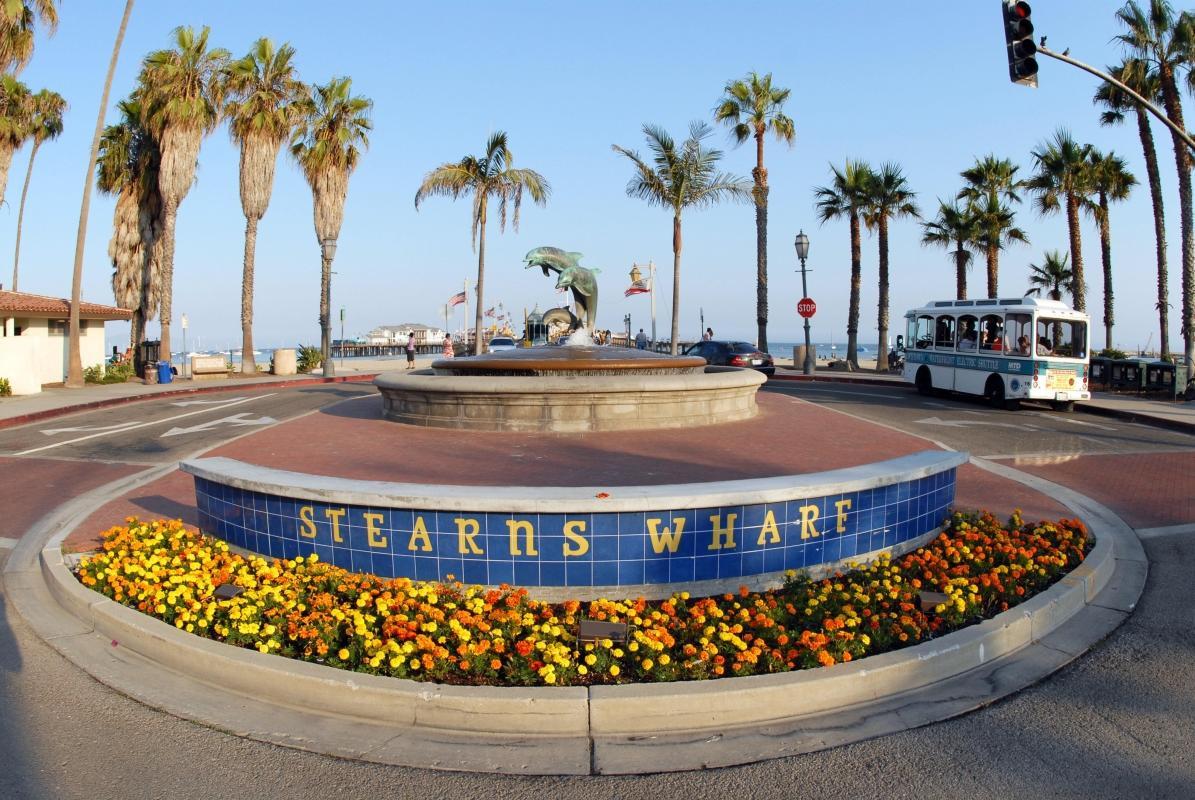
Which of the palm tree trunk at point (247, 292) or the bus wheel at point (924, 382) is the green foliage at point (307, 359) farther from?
the bus wheel at point (924, 382)

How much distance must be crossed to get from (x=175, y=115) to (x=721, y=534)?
31499mm

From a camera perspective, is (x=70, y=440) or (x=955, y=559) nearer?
(x=955, y=559)

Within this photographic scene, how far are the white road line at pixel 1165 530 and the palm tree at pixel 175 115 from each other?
30846 millimetres

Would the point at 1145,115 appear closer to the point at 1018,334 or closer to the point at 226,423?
the point at 1018,334

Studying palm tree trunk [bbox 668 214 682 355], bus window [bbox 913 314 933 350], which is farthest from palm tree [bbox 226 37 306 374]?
bus window [bbox 913 314 933 350]

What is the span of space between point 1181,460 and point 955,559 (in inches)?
340

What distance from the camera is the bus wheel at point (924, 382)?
79.4ft

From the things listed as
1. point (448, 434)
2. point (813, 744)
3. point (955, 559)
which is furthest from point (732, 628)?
point (448, 434)

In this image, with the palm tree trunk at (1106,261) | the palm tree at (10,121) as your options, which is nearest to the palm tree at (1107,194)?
the palm tree trunk at (1106,261)

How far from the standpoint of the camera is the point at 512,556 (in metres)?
5.65

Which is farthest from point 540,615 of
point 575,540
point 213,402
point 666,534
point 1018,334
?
point 213,402

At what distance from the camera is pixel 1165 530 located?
27.6ft

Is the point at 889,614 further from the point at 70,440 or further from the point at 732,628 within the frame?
the point at 70,440

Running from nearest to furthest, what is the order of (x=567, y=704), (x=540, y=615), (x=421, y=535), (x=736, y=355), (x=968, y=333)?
(x=567, y=704), (x=540, y=615), (x=421, y=535), (x=968, y=333), (x=736, y=355)
